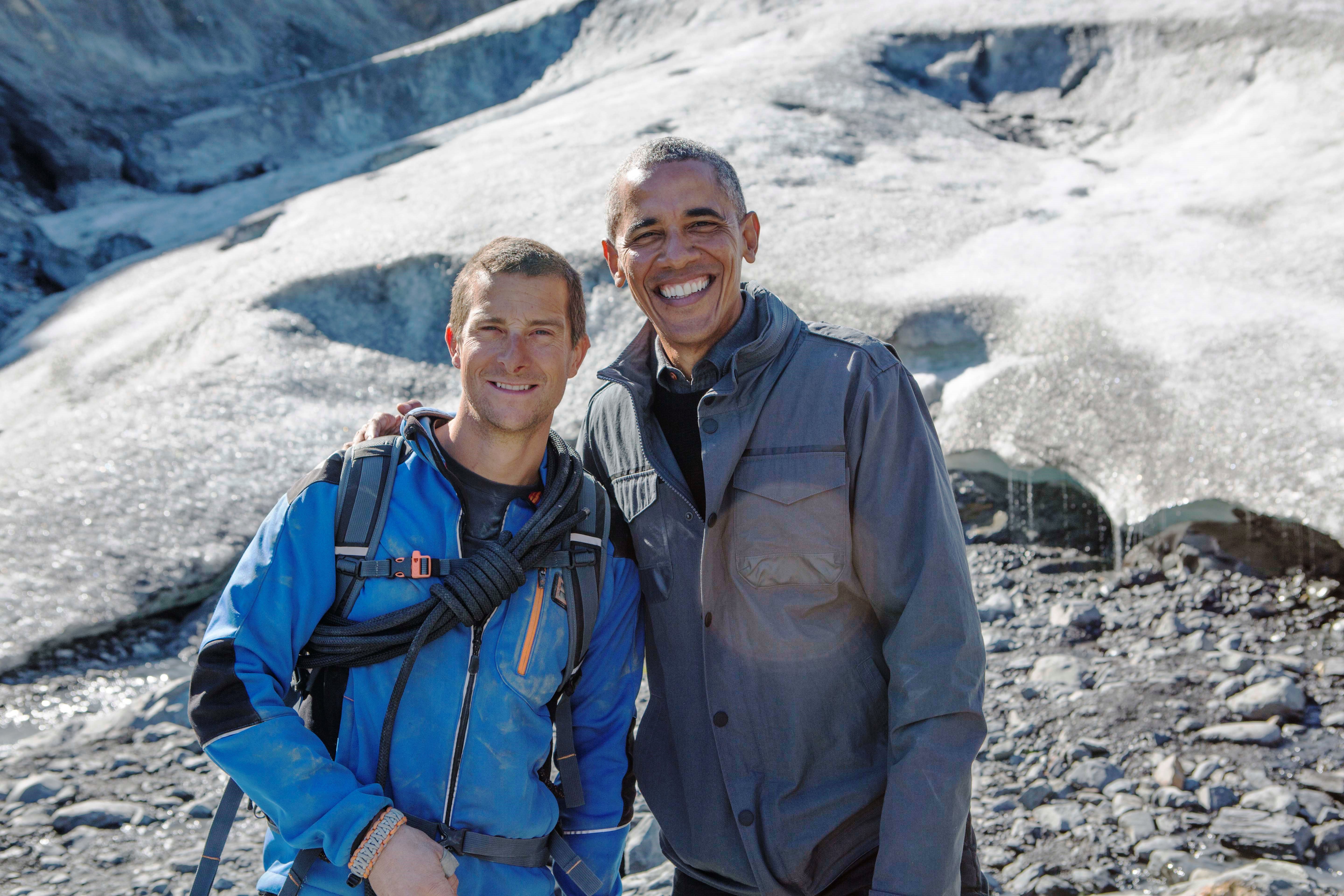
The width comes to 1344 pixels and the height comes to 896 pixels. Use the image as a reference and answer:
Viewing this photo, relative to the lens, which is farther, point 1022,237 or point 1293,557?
point 1022,237

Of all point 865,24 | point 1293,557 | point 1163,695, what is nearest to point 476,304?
point 1163,695

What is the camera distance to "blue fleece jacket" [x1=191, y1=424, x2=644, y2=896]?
2191 mm

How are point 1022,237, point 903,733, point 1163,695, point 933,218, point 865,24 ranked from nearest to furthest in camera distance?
1. point 903,733
2. point 1163,695
3. point 1022,237
4. point 933,218
5. point 865,24

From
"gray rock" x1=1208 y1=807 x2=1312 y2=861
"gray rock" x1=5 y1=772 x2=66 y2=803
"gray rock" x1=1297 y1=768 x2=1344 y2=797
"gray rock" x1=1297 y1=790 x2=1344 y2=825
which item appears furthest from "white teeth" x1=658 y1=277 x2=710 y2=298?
"gray rock" x1=5 y1=772 x2=66 y2=803

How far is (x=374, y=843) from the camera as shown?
2.17 metres

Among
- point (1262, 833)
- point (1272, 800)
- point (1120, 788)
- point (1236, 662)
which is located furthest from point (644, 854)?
point (1236, 662)

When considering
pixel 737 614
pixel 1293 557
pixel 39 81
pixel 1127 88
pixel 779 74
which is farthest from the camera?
pixel 39 81

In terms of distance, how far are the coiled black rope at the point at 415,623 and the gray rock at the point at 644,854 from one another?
202 cm

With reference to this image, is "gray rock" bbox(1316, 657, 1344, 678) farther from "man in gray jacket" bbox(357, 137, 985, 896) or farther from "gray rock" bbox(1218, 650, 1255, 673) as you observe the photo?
"man in gray jacket" bbox(357, 137, 985, 896)

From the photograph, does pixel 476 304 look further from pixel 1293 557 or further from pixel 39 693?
pixel 1293 557

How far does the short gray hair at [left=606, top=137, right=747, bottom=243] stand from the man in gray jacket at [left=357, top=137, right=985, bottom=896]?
0.01 m

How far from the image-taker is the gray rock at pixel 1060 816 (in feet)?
12.7

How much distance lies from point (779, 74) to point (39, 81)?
15723 mm

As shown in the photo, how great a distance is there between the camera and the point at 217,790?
4691mm
